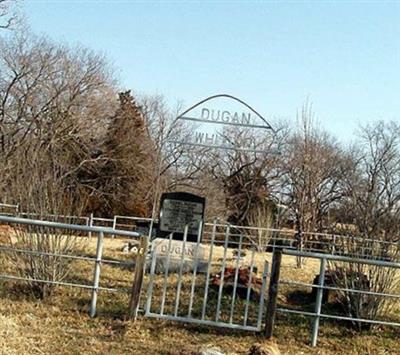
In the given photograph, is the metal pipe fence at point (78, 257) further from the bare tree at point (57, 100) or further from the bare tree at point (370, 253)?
the bare tree at point (57, 100)

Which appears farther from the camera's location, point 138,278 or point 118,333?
point 138,278

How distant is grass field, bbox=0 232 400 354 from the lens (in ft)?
20.1

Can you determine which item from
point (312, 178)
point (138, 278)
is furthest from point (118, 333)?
point (312, 178)

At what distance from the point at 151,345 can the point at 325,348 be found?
2.09 metres

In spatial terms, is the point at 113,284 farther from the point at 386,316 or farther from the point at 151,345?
the point at 386,316

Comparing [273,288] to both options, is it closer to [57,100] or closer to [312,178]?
[312,178]

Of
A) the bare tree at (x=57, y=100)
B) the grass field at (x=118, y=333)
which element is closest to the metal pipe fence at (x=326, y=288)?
the grass field at (x=118, y=333)

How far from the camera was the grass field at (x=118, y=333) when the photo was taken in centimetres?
614

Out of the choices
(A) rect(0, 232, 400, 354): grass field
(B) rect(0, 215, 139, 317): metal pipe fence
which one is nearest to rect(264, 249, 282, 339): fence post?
(A) rect(0, 232, 400, 354): grass field

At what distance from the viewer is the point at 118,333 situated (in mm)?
6625

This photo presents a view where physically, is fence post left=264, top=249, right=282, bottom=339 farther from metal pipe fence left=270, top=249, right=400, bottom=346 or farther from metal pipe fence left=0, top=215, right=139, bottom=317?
metal pipe fence left=0, top=215, right=139, bottom=317

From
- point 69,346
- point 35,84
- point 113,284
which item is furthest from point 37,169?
point 35,84

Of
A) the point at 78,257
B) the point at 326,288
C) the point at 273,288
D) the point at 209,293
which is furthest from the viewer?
the point at 209,293

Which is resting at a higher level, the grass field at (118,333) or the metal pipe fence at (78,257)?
the metal pipe fence at (78,257)
